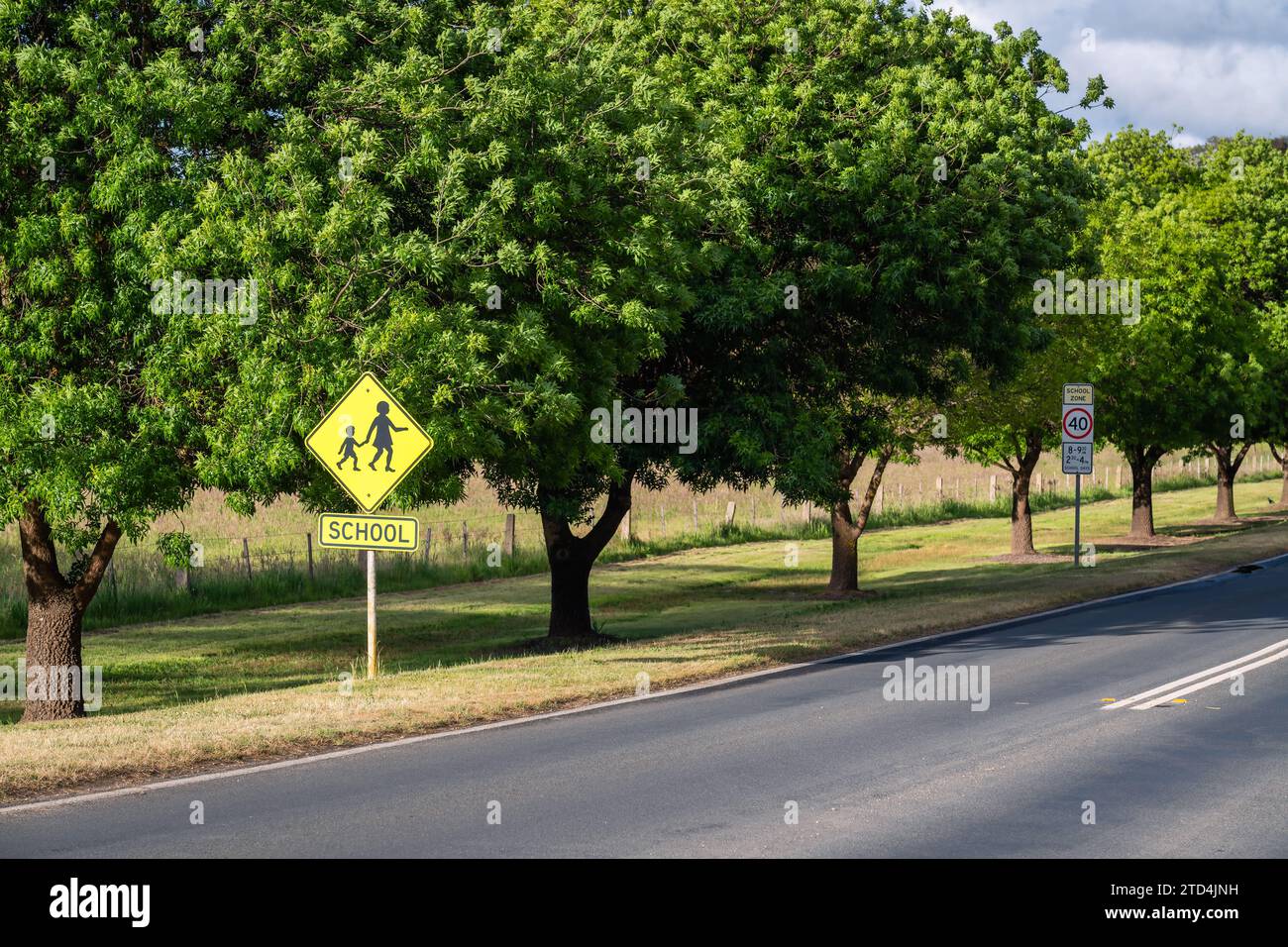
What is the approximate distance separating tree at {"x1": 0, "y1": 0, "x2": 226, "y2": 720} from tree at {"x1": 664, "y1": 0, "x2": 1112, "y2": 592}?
7678 millimetres

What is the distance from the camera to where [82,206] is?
15.2 metres

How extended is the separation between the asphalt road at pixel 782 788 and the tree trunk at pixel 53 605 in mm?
7601

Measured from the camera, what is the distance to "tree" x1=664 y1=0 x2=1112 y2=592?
2114 centimetres

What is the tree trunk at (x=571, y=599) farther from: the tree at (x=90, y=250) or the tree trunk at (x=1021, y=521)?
the tree trunk at (x=1021, y=521)

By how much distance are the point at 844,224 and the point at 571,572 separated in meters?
7.10

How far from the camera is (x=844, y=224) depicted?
22000 mm

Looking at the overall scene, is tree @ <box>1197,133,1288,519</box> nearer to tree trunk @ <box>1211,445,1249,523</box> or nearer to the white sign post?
tree trunk @ <box>1211,445,1249,523</box>

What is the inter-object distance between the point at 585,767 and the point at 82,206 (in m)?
9.13

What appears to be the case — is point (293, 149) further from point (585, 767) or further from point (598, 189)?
point (585, 767)

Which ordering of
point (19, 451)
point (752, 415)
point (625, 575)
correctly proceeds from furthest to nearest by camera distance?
point (625, 575)
point (752, 415)
point (19, 451)

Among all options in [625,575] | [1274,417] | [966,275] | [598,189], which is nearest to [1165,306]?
[1274,417]
